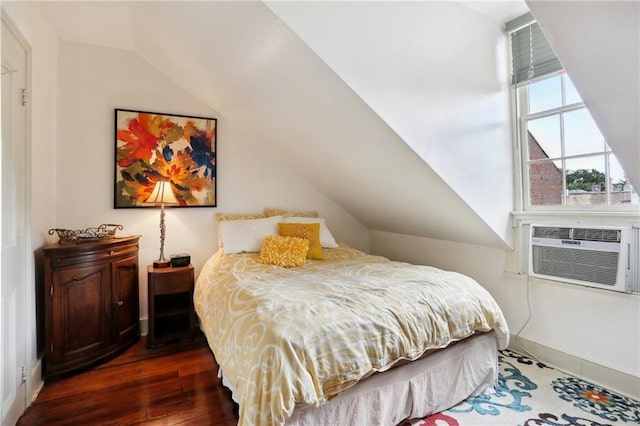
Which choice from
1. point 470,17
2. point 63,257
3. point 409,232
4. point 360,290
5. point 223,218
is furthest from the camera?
point 409,232

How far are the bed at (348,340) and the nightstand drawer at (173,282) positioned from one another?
370 millimetres

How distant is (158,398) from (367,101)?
2.18 m

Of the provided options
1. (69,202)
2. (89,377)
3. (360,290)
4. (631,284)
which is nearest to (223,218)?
(69,202)

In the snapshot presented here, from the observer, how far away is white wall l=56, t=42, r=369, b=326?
2.56 metres

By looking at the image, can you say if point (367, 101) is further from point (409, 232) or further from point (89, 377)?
point (89, 377)

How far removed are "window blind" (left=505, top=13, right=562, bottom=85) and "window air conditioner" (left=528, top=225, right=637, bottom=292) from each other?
1164 millimetres

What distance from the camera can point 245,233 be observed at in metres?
2.83

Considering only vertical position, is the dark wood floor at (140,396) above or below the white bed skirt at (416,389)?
below

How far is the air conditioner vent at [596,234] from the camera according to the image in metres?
1.91

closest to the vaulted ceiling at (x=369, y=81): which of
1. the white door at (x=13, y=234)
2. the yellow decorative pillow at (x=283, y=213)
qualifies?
the yellow decorative pillow at (x=283, y=213)

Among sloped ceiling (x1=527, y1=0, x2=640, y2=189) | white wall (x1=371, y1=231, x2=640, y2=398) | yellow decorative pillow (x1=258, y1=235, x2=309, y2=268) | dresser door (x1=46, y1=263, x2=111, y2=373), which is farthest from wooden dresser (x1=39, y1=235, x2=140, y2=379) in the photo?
white wall (x1=371, y1=231, x2=640, y2=398)

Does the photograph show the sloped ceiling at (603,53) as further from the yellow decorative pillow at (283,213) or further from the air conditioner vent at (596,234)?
the yellow decorative pillow at (283,213)

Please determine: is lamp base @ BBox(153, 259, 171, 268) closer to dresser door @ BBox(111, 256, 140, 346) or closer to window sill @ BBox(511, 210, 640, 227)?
dresser door @ BBox(111, 256, 140, 346)

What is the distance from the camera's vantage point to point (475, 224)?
8.04 feet
